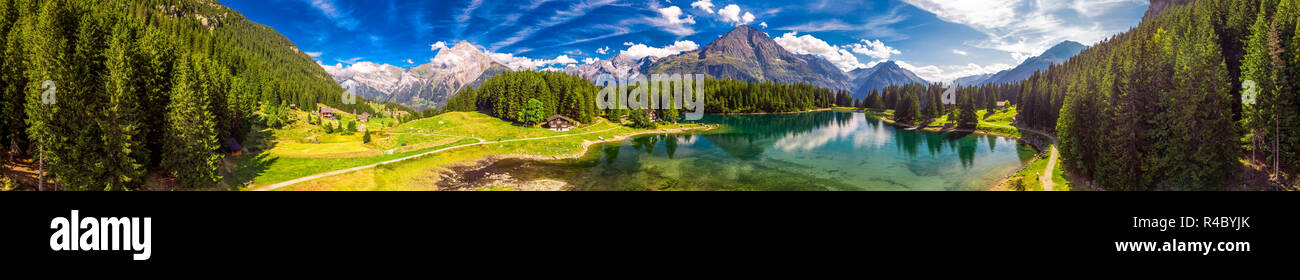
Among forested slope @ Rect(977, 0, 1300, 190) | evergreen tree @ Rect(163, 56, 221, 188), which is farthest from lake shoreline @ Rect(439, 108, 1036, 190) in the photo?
evergreen tree @ Rect(163, 56, 221, 188)

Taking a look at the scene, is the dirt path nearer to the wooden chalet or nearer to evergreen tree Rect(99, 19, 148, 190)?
evergreen tree Rect(99, 19, 148, 190)

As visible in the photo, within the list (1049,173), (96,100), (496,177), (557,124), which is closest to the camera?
(96,100)

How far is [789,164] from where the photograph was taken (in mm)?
46656

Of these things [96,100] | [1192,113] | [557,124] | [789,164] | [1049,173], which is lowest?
[1049,173]

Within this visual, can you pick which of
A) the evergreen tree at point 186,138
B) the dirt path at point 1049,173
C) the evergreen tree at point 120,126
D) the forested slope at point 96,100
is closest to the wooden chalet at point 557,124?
the forested slope at point 96,100

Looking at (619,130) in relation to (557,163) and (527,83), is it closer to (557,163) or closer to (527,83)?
(527,83)

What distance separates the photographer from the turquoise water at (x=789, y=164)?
37312 mm

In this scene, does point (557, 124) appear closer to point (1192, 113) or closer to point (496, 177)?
point (496, 177)

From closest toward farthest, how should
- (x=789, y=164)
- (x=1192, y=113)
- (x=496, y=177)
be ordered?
(x=1192, y=113) < (x=496, y=177) < (x=789, y=164)

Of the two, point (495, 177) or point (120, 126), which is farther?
point (495, 177)

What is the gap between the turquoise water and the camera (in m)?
37.3

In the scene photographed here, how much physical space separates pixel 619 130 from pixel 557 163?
107 ft

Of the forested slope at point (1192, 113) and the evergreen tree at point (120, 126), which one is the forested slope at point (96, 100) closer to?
the evergreen tree at point (120, 126)

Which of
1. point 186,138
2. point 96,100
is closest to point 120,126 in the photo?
point 96,100
